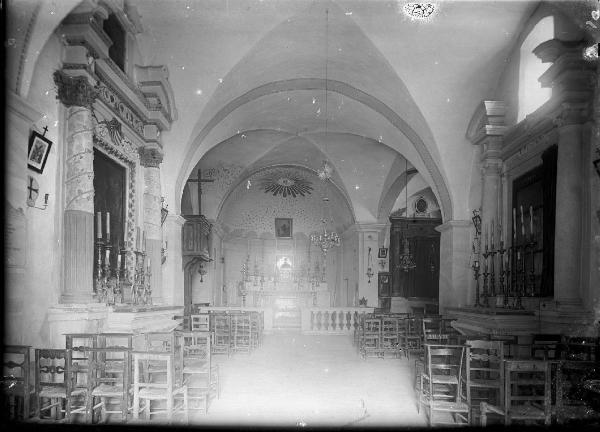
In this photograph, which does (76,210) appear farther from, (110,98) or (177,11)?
(177,11)

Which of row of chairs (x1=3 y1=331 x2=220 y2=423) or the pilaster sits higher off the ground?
the pilaster

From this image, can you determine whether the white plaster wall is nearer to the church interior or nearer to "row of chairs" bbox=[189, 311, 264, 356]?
the church interior

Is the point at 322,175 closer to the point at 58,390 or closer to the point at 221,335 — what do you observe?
the point at 221,335

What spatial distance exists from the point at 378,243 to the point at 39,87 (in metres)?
12.3

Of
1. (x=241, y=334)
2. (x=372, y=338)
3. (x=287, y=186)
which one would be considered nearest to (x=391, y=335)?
(x=372, y=338)

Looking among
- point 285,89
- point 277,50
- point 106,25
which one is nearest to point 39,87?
point 106,25

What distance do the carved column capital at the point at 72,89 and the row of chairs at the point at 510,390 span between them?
465 cm

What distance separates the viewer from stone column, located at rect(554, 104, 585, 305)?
6.02m

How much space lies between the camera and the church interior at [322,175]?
465 cm

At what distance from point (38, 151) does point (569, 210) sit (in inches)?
241

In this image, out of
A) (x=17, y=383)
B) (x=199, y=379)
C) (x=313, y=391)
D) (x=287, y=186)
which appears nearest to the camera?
(x=17, y=383)

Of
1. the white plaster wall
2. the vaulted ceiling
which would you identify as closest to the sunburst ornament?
the vaulted ceiling

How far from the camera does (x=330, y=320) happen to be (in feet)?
40.1

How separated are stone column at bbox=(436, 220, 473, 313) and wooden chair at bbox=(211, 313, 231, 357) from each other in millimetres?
4243
